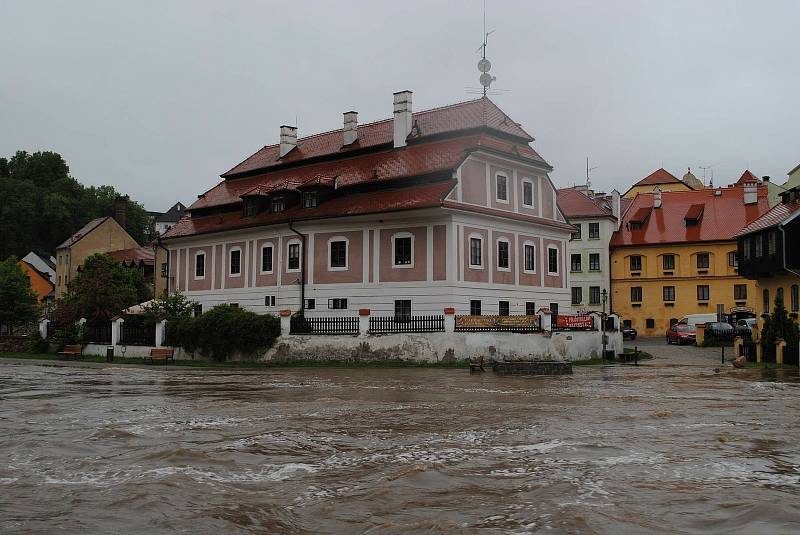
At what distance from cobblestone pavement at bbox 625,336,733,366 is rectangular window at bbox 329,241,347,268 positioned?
1512cm

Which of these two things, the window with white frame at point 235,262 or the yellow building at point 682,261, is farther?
the yellow building at point 682,261

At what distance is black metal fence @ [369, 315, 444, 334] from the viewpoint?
3047 cm

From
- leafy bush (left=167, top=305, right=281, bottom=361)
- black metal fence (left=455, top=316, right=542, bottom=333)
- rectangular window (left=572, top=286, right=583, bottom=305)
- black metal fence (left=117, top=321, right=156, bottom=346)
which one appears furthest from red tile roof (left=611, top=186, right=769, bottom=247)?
black metal fence (left=117, top=321, right=156, bottom=346)

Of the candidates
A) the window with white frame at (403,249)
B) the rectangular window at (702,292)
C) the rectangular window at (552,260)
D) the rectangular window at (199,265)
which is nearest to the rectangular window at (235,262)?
the rectangular window at (199,265)

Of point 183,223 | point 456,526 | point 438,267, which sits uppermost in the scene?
point 183,223

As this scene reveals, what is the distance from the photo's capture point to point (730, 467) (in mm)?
10344

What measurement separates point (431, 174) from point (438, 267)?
4572 millimetres

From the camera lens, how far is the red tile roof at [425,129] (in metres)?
38.9

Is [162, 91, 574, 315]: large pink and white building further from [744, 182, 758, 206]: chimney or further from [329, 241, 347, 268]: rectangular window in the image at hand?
→ [744, 182, 758, 206]: chimney

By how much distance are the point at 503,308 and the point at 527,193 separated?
6.58 m

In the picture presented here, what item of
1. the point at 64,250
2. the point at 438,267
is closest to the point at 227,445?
the point at 438,267

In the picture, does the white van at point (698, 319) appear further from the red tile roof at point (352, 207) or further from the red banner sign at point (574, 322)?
the red tile roof at point (352, 207)

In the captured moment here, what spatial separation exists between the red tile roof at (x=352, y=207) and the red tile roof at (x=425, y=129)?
404 cm

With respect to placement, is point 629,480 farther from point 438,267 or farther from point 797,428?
point 438,267
